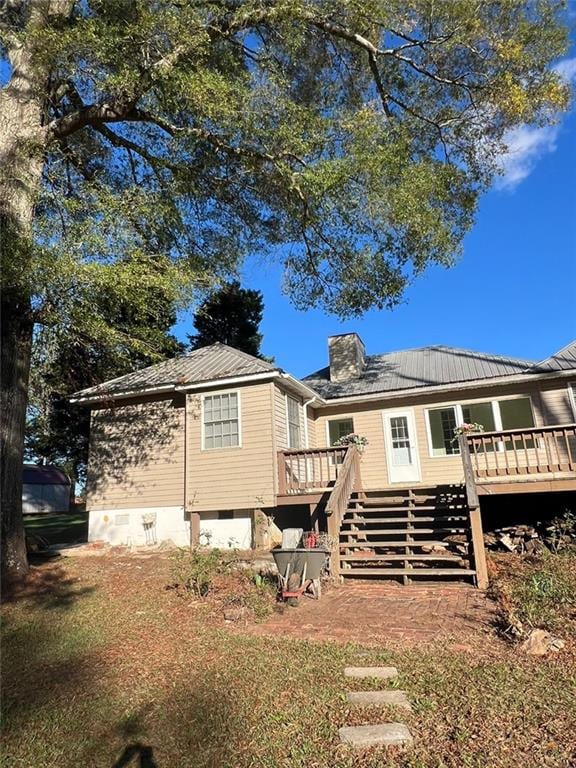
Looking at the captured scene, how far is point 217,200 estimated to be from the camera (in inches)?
445

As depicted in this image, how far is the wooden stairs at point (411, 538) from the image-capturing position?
25.3 ft

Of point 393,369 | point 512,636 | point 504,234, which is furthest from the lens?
point 393,369

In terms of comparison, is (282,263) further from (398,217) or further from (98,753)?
(98,753)

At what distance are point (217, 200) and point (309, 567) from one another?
27.6 ft

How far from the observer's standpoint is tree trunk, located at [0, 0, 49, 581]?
23.8 feet

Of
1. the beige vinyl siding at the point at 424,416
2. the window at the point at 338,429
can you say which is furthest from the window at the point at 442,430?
the window at the point at 338,429

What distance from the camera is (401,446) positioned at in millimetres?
12930

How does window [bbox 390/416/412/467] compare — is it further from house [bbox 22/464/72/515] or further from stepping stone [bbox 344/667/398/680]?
house [bbox 22/464/72/515]

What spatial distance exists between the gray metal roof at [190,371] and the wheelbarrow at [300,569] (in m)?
4.65

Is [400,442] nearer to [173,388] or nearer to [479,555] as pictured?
[479,555]

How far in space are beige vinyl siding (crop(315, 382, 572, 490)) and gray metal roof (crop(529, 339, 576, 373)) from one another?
444 mm

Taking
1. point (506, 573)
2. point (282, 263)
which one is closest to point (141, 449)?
point (282, 263)

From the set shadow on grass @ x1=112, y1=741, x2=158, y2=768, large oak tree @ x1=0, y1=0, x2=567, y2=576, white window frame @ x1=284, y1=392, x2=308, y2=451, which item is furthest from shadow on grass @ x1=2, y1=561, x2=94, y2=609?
white window frame @ x1=284, y1=392, x2=308, y2=451

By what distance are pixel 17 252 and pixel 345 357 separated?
394 inches
